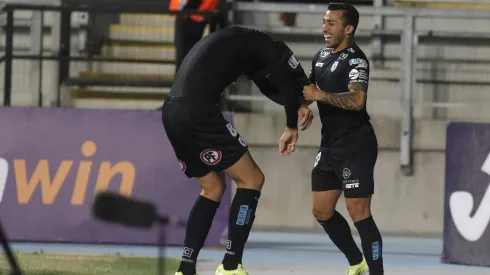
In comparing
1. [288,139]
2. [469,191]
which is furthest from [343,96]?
[469,191]

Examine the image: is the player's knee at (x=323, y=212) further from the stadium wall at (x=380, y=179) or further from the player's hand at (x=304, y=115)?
the stadium wall at (x=380, y=179)

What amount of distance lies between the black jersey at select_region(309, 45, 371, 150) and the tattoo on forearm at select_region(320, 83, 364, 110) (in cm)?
11

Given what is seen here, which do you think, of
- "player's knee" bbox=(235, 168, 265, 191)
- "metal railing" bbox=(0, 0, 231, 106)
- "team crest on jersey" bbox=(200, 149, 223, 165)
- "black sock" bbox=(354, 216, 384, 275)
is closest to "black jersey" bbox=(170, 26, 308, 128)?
"team crest on jersey" bbox=(200, 149, 223, 165)

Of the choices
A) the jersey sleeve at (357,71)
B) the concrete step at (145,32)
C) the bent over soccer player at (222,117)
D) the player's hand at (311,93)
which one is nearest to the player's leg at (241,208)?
the bent over soccer player at (222,117)

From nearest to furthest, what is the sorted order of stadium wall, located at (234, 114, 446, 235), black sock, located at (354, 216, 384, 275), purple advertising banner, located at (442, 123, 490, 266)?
1. black sock, located at (354, 216, 384, 275)
2. purple advertising banner, located at (442, 123, 490, 266)
3. stadium wall, located at (234, 114, 446, 235)

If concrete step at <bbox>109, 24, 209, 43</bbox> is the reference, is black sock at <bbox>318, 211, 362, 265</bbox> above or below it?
below

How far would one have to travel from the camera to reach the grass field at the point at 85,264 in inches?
383

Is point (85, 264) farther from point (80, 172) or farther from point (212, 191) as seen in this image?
point (212, 191)

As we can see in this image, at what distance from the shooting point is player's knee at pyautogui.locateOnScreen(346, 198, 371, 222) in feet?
28.4

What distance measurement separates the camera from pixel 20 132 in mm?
12195

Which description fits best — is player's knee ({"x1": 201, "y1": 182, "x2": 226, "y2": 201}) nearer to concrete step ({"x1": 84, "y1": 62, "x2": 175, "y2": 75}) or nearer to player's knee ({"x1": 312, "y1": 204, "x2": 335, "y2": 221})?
player's knee ({"x1": 312, "y1": 204, "x2": 335, "y2": 221})

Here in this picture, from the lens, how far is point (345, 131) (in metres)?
8.77

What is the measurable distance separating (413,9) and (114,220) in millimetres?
9292

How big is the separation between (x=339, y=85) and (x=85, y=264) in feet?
9.97
